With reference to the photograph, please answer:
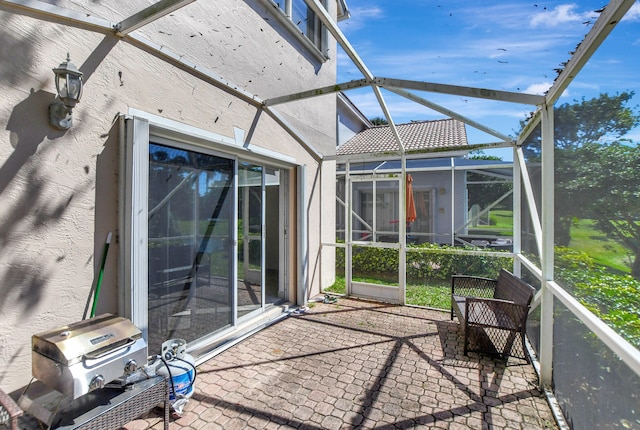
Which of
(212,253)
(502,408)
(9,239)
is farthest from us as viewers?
(212,253)

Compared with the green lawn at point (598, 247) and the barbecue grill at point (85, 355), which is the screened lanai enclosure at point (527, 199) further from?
the barbecue grill at point (85, 355)

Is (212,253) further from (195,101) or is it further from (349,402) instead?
(349,402)

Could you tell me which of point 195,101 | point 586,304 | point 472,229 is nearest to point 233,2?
point 195,101

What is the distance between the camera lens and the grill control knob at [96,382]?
1884mm

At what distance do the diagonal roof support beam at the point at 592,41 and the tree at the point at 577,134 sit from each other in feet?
0.68

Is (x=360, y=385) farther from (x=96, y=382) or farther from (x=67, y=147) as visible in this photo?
(x=67, y=147)

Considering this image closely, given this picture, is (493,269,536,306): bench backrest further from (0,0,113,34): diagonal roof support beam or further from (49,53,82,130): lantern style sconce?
(0,0,113,34): diagonal roof support beam

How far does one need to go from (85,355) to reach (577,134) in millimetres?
3971

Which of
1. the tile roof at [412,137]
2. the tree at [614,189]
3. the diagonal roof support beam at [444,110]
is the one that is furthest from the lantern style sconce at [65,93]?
the tile roof at [412,137]

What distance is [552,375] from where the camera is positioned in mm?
3074

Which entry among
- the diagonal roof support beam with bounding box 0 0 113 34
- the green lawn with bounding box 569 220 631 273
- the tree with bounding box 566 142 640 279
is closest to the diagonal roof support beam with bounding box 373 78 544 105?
the tree with bounding box 566 142 640 279

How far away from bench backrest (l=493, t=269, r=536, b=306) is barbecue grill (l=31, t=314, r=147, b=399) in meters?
3.96

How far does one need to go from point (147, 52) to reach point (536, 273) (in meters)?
4.87

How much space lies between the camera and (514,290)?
404 cm
